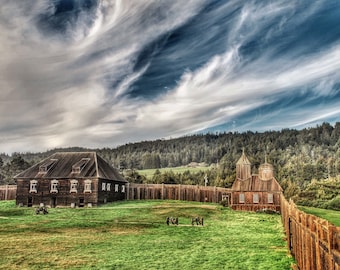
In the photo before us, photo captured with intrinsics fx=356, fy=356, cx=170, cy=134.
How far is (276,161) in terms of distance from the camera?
12094 centimetres

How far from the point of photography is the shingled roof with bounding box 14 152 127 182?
2093 inches

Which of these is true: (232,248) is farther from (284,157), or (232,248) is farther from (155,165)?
(155,165)

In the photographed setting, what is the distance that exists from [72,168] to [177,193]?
57.3 feet

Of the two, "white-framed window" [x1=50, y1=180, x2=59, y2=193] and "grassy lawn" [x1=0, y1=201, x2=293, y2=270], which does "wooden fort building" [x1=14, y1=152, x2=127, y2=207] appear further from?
"grassy lawn" [x1=0, y1=201, x2=293, y2=270]

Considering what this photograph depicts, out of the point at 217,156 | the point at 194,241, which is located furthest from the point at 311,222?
the point at 217,156

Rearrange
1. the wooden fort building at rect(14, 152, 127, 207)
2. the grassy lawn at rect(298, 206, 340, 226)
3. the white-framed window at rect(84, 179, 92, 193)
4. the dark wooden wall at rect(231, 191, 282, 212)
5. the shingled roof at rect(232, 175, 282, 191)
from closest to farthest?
1. the grassy lawn at rect(298, 206, 340, 226)
2. the dark wooden wall at rect(231, 191, 282, 212)
3. the shingled roof at rect(232, 175, 282, 191)
4. the white-framed window at rect(84, 179, 92, 193)
5. the wooden fort building at rect(14, 152, 127, 207)

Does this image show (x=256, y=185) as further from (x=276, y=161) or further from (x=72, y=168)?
(x=276, y=161)

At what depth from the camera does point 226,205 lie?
2025 inches

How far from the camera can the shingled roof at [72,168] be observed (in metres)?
53.2

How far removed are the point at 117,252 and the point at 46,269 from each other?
13.0 ft

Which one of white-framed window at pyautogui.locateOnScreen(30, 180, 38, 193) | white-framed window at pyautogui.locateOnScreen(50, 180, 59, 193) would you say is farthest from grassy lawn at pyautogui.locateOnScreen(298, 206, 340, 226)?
white-framed window at pyautogui.locateOnScreen(30, 180, 38, 193)

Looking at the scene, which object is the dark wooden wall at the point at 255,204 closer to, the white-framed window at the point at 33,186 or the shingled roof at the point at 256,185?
the shingled roof at the point at 256,185

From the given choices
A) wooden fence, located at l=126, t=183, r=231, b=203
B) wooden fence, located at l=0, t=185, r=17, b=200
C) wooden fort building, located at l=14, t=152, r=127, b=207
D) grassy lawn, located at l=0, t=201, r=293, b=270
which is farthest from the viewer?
wooden fence, located at l=0, t=185, r=17, b=200

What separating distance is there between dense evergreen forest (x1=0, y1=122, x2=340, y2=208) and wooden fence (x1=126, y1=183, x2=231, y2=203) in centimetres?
1427
